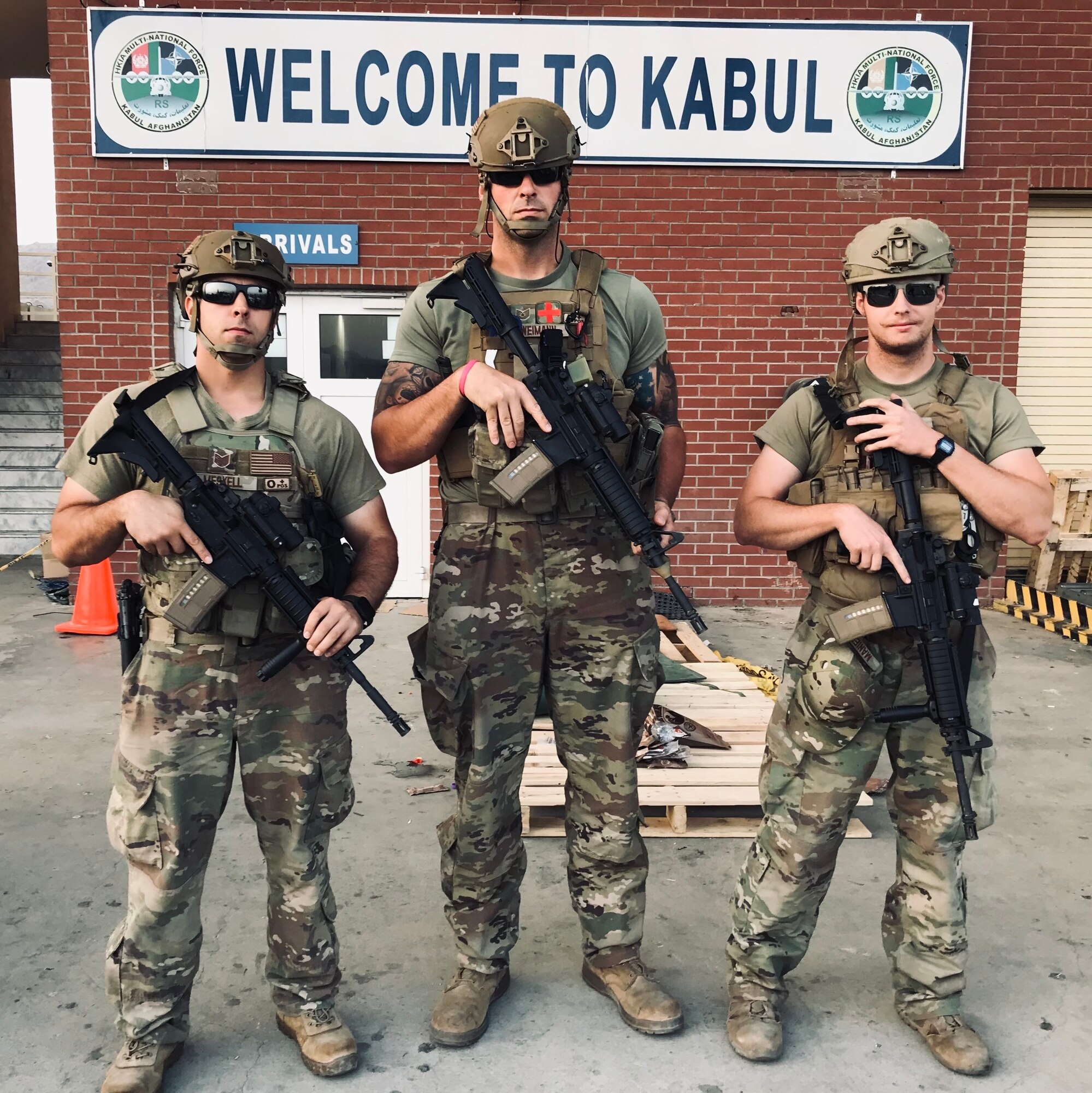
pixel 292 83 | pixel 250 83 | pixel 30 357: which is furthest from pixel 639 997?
pixel 30 357

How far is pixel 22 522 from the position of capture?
34.4ft

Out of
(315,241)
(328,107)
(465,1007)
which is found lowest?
(465,1007)

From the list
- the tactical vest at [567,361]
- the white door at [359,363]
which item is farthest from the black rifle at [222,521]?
the white door at [359,363]

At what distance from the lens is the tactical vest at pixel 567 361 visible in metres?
2.73

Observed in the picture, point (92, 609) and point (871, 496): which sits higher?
point (871, 496)

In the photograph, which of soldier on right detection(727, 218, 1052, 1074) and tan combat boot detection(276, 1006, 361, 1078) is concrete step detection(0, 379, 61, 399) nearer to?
tan combat boot detection(276, 1006, 361, 1078)

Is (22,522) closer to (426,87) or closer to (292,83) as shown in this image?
(292,83)

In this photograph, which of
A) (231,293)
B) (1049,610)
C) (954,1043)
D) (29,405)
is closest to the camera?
(231,293)

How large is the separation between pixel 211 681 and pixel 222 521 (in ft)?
1.29

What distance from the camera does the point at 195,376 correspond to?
2.61 meters

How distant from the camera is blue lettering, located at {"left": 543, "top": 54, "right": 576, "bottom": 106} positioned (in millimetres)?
7656

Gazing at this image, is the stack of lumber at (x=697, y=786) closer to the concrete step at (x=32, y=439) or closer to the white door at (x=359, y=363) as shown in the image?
the white door at (x=359, y=363)

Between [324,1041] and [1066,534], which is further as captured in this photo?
[1066,534]

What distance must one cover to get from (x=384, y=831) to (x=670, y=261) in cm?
525
